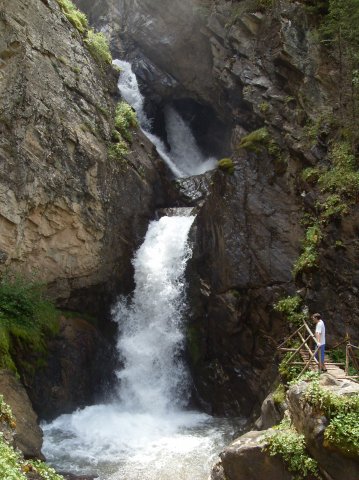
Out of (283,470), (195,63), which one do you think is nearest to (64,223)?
(283,470)

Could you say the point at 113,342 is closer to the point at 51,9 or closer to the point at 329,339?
the point at 329,339

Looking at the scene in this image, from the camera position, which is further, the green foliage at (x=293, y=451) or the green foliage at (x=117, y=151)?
the green foliage at (x=117, y=151)

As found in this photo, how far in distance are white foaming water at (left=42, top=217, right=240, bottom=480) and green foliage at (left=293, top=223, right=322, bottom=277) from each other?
5.37 m

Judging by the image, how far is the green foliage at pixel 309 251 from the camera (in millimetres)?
15273

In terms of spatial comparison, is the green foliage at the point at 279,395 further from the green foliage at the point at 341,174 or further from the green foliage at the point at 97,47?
the green foliage at the point at 97,47

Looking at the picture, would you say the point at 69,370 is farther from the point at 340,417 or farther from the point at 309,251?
the point at 340,417

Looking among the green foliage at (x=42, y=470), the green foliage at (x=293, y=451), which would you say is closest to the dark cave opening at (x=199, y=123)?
the green foliage at (x=293, y=451)

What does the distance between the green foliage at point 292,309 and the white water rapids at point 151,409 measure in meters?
4.22

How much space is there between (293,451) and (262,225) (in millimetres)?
9898

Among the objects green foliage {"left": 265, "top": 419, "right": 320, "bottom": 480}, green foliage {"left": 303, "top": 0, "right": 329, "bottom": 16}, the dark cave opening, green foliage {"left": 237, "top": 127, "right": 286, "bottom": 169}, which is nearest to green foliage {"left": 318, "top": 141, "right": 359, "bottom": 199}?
green foliage {"left": 237, "top": 127, "right": 286, "bottom": 169}

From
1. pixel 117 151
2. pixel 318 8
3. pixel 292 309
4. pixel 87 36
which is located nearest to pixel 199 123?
pixel 87 36

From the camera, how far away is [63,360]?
54.4 feet

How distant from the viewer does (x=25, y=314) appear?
15.6 metres

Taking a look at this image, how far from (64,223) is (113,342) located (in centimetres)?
515
